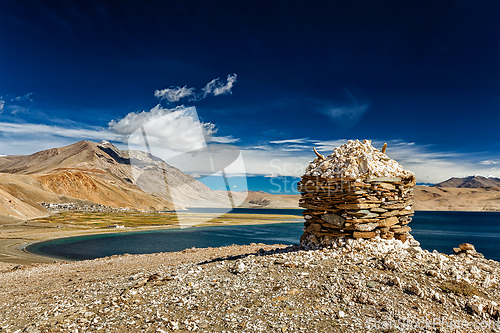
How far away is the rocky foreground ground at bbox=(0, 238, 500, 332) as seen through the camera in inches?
225

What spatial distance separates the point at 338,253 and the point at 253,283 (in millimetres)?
3271

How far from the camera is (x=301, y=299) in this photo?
663 centimetres

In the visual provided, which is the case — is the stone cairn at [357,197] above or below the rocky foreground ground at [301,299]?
above

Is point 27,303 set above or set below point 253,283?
below

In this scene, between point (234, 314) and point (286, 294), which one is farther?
point (286, 294)

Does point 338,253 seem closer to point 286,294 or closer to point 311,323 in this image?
point 286,294

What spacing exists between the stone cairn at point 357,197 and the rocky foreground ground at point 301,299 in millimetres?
843

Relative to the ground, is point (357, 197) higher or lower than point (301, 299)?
higher

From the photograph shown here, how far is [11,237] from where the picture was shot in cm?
5366

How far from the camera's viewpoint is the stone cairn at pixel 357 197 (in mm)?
9664

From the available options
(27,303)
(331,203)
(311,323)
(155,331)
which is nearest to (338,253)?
(331,203)

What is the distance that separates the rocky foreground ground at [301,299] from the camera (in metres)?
5.71

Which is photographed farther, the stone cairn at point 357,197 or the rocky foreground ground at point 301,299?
the stone cairn at point 357,197

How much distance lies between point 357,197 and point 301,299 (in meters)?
4.55
